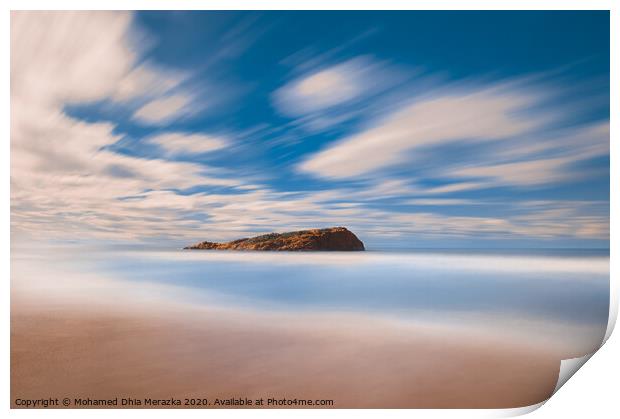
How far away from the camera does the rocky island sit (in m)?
2.16

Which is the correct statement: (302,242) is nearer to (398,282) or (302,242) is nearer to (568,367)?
(398,282)

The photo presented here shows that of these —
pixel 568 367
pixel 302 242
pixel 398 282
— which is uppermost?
pixel 302 242

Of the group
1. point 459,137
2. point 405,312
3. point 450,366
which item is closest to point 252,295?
point 405,312

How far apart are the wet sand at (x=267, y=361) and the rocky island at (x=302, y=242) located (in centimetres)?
49

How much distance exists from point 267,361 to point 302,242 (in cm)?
80

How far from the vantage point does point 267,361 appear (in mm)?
1719

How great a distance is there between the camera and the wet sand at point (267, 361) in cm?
167

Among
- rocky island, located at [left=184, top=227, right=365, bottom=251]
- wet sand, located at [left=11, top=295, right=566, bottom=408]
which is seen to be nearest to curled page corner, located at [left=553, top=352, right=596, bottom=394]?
wet sand, located at [left=11, top=295, right=566, bottom=408]

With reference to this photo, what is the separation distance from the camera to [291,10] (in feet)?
6.39

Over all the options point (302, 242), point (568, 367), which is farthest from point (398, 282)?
point (568, 367)

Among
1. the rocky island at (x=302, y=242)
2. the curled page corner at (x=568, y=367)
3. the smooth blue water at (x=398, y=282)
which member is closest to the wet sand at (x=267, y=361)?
the curled page corner at (x=568, y=367)

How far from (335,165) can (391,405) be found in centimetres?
141
